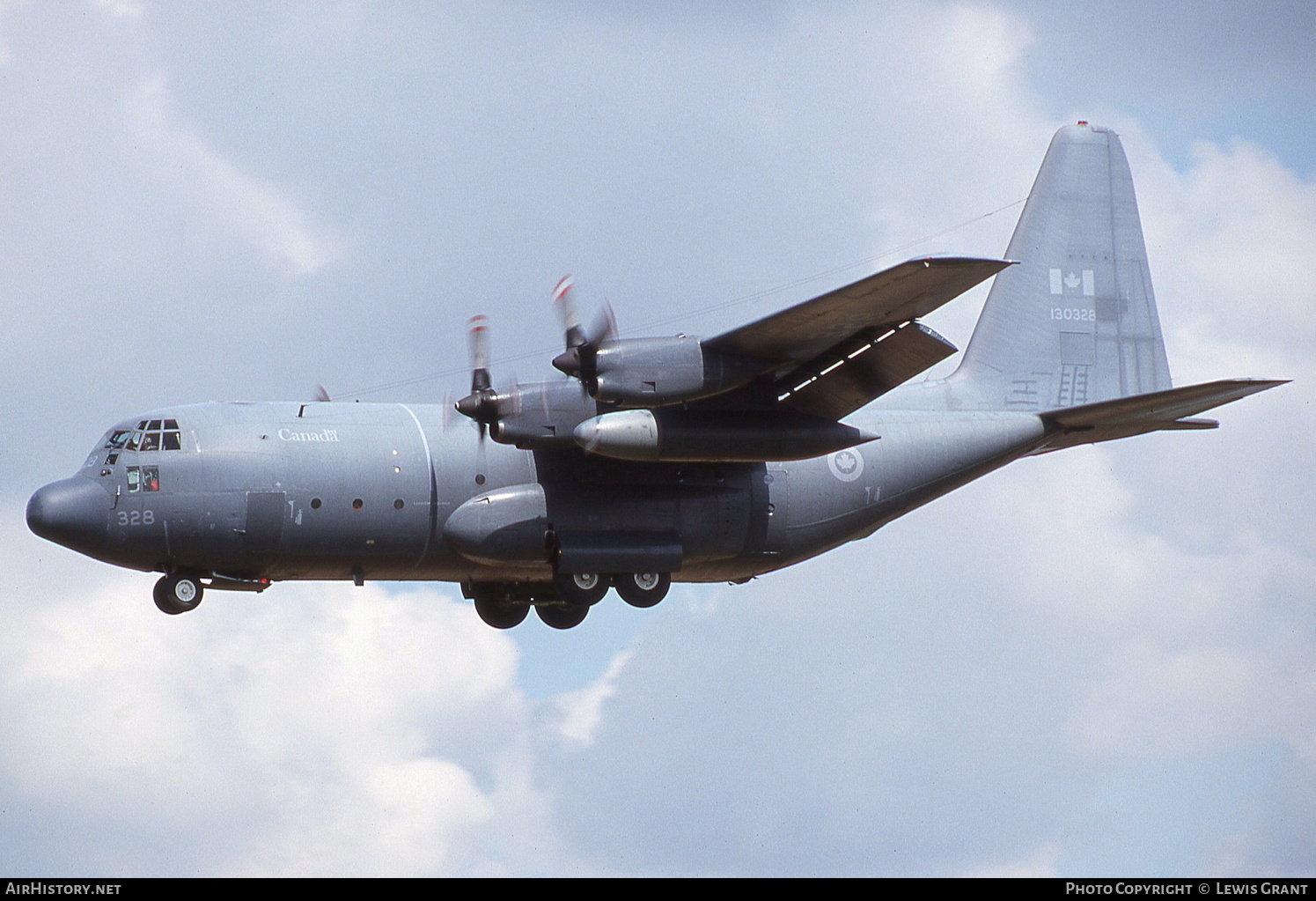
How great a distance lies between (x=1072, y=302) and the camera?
29.6 meters

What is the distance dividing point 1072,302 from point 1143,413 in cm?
392

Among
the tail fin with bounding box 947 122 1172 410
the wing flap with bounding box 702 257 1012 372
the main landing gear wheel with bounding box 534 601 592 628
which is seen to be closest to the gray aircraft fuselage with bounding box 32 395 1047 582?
the main landing gear wheel with bounding box 534 601 592 628

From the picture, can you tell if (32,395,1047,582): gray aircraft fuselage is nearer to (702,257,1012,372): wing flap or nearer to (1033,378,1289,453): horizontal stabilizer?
(1033,378,1289,453): horizontal stabilizer

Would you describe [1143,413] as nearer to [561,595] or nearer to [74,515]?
[561,595]

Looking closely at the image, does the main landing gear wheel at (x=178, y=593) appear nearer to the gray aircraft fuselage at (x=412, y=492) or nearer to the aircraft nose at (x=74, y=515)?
the gray aircraft fuselage at (x=412, y=492)

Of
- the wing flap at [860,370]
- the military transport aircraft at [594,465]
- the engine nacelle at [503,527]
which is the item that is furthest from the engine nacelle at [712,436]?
the engine nacelle at [503,527]

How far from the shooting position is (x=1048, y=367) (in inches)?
1145

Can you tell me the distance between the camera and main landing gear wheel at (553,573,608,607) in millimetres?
25516

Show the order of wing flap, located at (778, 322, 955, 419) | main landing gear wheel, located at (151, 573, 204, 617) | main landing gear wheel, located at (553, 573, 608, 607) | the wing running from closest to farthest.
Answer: the wing < wing flap, located at (778, 322, 955, 419) < main landing gear wheel, located at (151, 573, 204, 617) < main landing gear wheel, located at (553, 573, 608, 607)

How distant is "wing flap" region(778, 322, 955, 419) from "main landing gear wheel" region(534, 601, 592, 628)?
530 centimetres

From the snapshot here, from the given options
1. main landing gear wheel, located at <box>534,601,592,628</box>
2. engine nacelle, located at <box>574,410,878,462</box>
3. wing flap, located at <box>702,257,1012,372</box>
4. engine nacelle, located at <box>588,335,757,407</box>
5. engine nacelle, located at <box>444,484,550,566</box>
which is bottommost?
main landing gear wheel, located at <box>534,601,592,628</box>

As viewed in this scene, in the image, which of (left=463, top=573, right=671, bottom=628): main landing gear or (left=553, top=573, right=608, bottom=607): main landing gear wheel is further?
(left=463, top=573, right=671, bottom=628): main landing gear

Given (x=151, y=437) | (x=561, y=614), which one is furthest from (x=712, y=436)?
(x=151, y=437)

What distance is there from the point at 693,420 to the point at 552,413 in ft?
6.59
